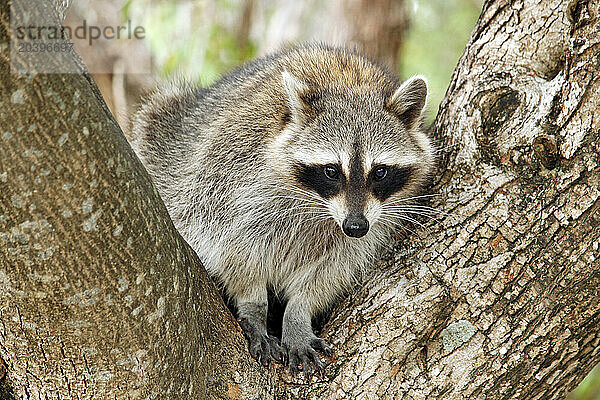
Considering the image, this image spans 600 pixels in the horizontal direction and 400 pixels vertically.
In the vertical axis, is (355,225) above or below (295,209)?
above

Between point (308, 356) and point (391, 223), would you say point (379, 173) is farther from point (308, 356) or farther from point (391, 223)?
Answer: point (308, 356)

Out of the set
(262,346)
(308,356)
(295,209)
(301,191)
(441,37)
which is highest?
(301,191)

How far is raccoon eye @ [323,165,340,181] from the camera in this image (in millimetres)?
3106

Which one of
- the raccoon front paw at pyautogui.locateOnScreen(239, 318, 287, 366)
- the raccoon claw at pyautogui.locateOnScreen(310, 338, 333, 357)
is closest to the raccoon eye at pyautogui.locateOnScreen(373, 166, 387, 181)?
the raccoon claw at pyautogui.locateOnScreen(310, 338, 333, 357)

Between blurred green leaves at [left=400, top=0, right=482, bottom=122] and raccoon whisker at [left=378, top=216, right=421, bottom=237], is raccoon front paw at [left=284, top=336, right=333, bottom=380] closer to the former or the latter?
raccoon whisker at [left=378, top=216, right=421, bottom=237]

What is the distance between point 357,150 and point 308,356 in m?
0.91

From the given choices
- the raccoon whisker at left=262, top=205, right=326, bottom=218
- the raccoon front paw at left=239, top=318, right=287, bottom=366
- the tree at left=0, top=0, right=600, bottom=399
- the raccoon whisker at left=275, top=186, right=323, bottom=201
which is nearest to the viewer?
the tree at left=0, top=0, right=600, bottom=399

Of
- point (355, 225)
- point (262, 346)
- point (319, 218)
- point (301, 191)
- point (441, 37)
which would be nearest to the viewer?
point (355, 225)

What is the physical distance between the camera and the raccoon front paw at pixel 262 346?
117 inches

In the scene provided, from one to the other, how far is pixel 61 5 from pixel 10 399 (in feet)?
4.75

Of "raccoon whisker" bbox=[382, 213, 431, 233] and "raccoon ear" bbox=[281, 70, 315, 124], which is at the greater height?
Answer: "raccoon ear" bbox=[281, 70, 315, 124]

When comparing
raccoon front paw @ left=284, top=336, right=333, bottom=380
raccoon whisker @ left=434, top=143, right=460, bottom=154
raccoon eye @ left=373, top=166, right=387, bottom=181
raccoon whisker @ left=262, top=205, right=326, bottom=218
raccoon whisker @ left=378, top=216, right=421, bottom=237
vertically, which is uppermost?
raccoon whisker @ left=434, top=143, right=460, bottom=154

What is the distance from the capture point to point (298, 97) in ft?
10.4

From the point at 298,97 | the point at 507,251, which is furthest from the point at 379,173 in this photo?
the point at 507,251
